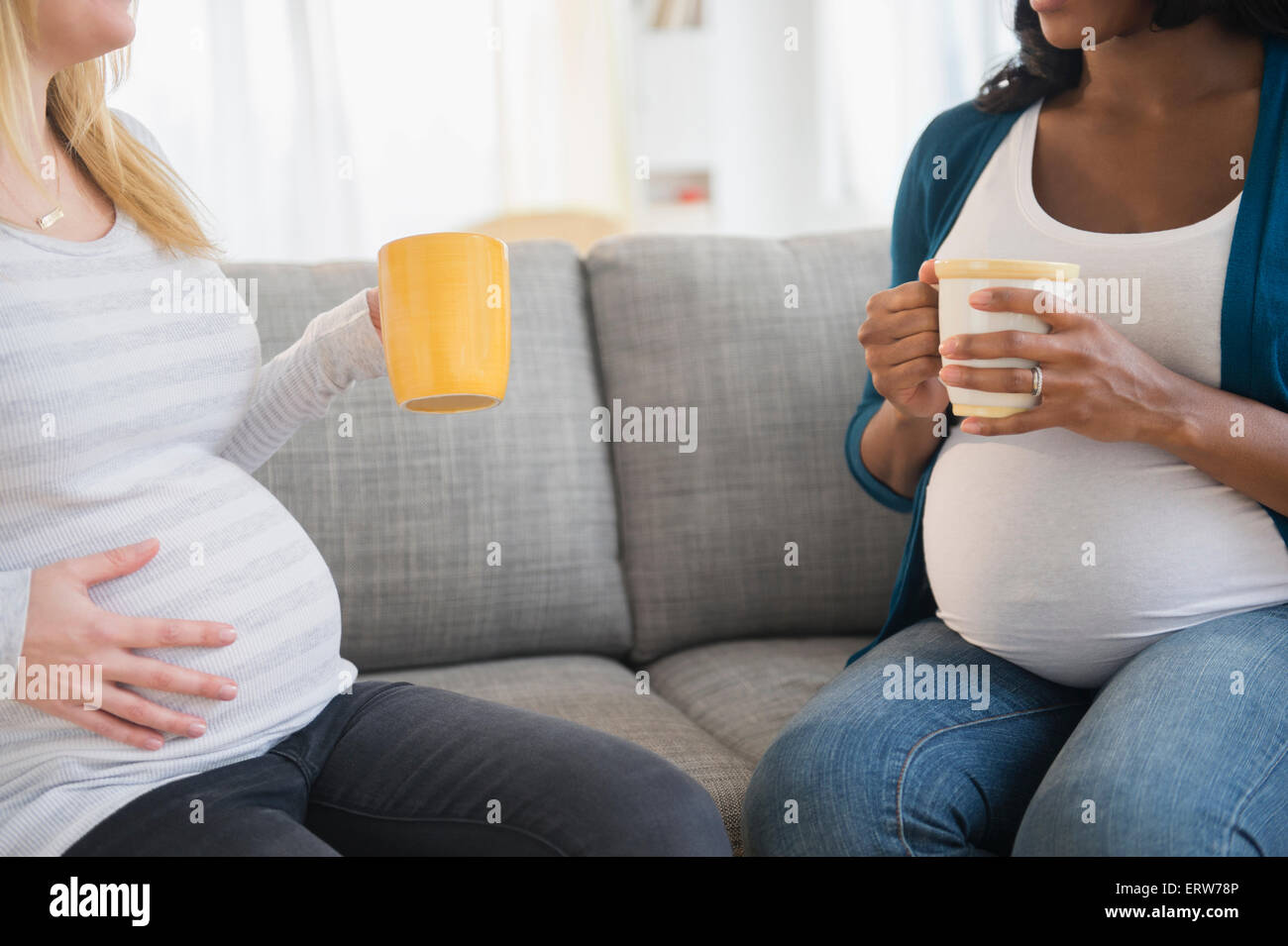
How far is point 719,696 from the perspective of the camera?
1286 mm

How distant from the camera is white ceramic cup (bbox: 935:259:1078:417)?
81cm

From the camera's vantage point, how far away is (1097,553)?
90 centimetres

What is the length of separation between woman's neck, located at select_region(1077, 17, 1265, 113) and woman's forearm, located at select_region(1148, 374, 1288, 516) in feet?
1.00

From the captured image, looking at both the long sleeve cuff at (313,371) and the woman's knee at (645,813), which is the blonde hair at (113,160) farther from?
the woman's knee at (645,813)

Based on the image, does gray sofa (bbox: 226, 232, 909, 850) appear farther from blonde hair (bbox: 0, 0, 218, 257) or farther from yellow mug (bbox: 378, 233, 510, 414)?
yellow mug (bbox: 378, 233, 510, 414)

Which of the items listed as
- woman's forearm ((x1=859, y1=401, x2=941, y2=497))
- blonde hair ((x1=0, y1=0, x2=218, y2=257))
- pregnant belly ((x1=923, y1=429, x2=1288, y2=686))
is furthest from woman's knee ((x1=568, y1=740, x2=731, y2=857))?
blonde hair ((x1=0, y1=0, x2=218, y2=257))

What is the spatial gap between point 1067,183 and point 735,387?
0.54 m

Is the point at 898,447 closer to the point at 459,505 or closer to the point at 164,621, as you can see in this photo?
the point at 459,505

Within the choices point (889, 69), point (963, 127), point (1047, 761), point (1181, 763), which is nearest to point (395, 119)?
point (889, 69)

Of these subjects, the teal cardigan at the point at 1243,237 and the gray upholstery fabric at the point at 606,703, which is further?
the gray upholstery fabric at the point at 606,703

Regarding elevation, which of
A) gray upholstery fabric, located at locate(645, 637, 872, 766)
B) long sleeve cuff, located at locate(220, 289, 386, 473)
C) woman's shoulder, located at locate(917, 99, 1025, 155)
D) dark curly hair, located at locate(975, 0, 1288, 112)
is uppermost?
dark curly hair, located at locate(975, 0, 1288, 112)

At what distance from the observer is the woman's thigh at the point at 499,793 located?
771mm

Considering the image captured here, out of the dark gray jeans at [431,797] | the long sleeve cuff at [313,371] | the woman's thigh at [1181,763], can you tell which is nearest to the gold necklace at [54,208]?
the long sleeve cuff at [313,371]
